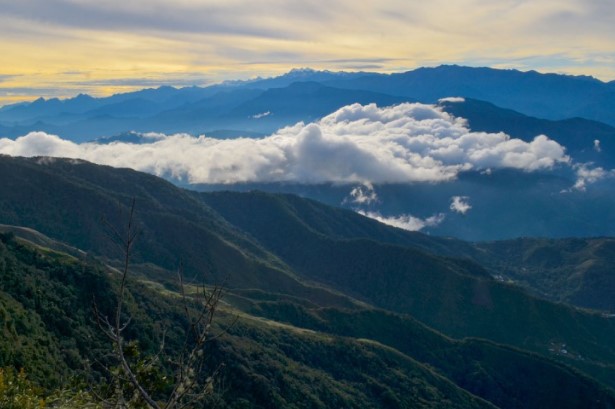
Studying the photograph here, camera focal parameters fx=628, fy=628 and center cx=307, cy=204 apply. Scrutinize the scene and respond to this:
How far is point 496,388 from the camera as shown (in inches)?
6663

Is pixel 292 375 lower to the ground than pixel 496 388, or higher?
higher

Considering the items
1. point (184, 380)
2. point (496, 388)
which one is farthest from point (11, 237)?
point (496, 388)

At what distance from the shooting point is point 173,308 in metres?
116

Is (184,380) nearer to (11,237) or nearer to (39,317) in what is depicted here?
(39,317)

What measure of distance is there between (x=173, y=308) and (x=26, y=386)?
290ft

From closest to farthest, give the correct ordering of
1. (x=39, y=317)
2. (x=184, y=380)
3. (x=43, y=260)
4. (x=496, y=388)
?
(x=184, y=380)
(x=39, y=317)
(x=43, y=260)
(x=496, y=388)

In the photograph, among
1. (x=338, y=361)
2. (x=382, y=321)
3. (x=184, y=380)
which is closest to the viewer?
(x=184, y=380)

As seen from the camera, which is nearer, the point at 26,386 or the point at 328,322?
the point at 26,386

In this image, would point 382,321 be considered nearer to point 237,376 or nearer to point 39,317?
point 237,376

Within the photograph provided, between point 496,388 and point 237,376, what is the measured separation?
94.9m

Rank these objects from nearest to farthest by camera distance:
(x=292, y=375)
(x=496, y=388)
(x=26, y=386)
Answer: (x=26, y=386)
(x=292, y=375)
(x=496, y=388)

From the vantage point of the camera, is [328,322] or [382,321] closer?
[328,322]

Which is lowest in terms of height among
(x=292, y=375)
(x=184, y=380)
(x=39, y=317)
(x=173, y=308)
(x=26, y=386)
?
(x=292, y=375)

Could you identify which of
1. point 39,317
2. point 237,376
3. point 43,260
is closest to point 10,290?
point 39,317
